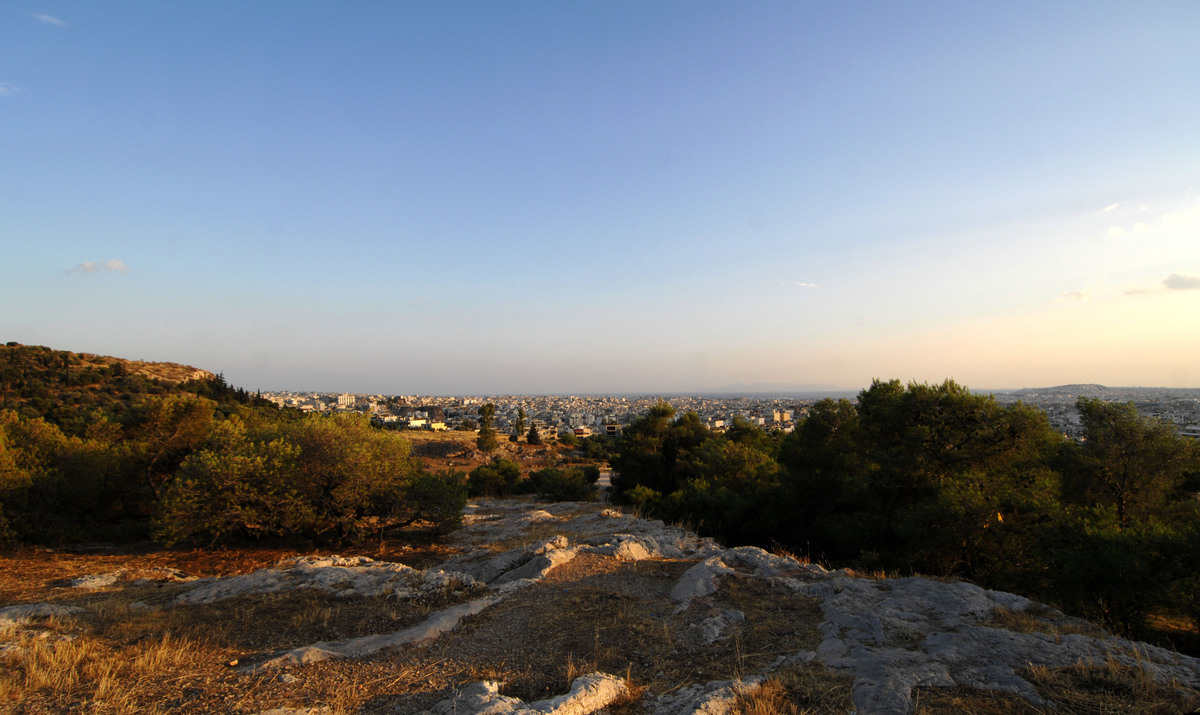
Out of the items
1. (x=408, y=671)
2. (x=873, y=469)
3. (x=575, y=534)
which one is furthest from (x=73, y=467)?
(x=873, y=469)

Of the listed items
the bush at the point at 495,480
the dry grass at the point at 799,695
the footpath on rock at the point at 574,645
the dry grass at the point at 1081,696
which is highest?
the dry grass at the point at 1081,696

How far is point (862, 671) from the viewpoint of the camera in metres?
5.12

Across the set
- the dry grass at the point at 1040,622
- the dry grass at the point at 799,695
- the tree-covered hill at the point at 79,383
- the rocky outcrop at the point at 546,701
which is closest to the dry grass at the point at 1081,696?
the dry grass at the point at 799,695

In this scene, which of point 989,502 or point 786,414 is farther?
point 786,414

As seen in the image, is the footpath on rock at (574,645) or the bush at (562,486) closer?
the footpath on rock at (574,645)

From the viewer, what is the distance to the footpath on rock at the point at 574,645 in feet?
15.1

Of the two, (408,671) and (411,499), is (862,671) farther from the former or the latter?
(411,499)

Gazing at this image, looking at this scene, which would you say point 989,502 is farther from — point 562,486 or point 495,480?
point 495,480

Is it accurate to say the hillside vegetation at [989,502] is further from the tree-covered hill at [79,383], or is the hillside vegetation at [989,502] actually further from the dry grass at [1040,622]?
the tree-covered hill at [79,383]

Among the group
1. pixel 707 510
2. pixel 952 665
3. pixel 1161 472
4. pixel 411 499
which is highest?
pixel 1161 472

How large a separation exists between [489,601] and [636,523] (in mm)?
8155

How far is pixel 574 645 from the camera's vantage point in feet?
20.3

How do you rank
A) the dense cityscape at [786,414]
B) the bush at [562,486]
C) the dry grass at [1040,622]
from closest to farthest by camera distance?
the dry grass at [1040,622]
the dense cityscape at [786,414]
the bush at [562,486]

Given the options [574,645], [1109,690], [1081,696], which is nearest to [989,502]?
[1109,690]
